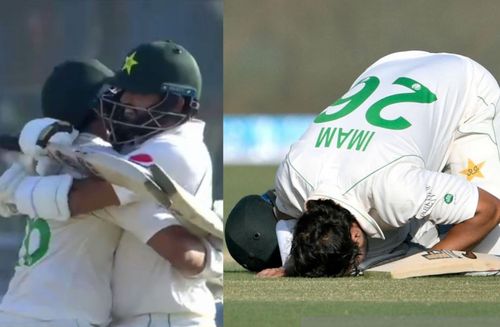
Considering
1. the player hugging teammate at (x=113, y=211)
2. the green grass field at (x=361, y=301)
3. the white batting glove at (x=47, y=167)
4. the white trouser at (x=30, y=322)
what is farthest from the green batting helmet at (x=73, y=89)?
the green grass field at (x=361, y=301)

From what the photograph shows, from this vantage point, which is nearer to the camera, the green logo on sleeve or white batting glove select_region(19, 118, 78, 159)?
white batting glove select_region(19, 118, 78, 159)

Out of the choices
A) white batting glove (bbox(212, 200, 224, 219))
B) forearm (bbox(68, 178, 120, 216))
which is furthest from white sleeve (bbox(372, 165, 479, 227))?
forearm (bbox(68, 178, 120, 216))

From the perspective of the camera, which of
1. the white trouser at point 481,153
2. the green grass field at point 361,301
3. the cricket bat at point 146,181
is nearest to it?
the cricket bat at point 146,181

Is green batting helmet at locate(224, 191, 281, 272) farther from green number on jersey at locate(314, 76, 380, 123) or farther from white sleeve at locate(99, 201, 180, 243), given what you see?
white sleeve at locate(99, 201, 180, 243)

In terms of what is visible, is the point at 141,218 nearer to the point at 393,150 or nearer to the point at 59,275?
the point at 59,275

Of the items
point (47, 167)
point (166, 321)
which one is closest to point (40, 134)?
point (47, 167)

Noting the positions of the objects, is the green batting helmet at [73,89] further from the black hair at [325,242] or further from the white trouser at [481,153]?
the white trouser at [481,153]
